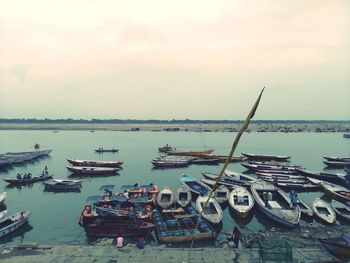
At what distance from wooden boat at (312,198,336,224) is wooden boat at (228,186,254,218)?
662 cm

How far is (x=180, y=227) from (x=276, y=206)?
452 inches

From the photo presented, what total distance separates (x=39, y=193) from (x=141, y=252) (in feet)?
96.8

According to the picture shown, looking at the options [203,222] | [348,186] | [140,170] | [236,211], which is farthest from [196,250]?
[140,170]

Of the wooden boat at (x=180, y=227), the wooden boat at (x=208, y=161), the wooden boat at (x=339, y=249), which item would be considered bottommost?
the wooden boat at (x=208, y=161)

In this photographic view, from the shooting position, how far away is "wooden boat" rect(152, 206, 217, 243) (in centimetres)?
2503

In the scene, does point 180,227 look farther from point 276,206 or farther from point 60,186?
point 60,186

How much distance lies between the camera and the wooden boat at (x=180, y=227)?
25.0 meters

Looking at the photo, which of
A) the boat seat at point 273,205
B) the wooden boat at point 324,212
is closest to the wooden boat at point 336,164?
the wooden boat at point 324,212

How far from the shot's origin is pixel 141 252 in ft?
72.6

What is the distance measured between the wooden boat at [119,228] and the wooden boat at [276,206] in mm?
12487

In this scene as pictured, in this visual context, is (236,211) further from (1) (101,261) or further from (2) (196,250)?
(1) (101,261)

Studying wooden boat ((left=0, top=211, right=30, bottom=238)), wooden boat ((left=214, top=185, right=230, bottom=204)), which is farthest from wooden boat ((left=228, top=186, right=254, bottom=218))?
wooden boat ((left=0, top=211, right=30, bottom=238))

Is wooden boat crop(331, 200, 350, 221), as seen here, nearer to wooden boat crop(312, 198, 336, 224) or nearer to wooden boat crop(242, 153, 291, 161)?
wooden boat crop(312, 198, 336, 224)

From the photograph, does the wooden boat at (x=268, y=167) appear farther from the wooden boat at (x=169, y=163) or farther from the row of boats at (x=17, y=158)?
the row of boats at (x=17, y=158)
